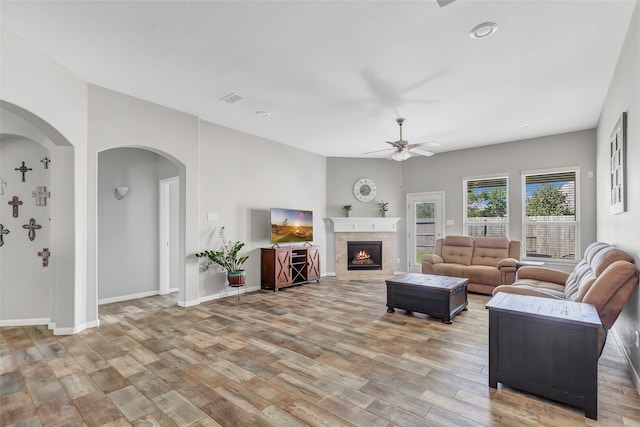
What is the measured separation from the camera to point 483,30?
266 cm

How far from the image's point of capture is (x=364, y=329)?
3.70 m

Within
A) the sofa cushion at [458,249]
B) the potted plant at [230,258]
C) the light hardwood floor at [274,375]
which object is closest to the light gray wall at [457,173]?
the sofa cushion at [458,249]

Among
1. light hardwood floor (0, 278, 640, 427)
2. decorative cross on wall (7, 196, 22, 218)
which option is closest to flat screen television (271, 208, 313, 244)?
light hardwood floor (0, 278, 640, 427)

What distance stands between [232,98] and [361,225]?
167 inches

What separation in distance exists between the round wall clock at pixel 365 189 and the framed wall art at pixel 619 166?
4599mm

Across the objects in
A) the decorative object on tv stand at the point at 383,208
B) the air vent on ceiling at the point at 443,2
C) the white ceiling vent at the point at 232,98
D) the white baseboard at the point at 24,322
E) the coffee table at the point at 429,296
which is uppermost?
the air vent on ceiling at the point at 443,2

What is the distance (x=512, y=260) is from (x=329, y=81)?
424 centimetres

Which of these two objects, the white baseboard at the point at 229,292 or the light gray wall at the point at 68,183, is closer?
the light gray wall at the point at 68,183

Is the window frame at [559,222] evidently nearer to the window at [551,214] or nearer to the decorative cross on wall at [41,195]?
the window at [551,214]

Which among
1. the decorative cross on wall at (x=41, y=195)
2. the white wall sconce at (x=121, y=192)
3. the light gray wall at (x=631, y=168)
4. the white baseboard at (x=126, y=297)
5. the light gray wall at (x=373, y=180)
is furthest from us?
the light gray wall at (x=373, y=180)

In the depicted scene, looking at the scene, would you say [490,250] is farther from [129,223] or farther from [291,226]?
[129,223]

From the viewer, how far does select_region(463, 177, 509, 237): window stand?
6.46 meters

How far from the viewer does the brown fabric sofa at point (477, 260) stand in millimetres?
5383

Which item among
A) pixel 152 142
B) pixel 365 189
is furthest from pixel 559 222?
pixel 152 142
